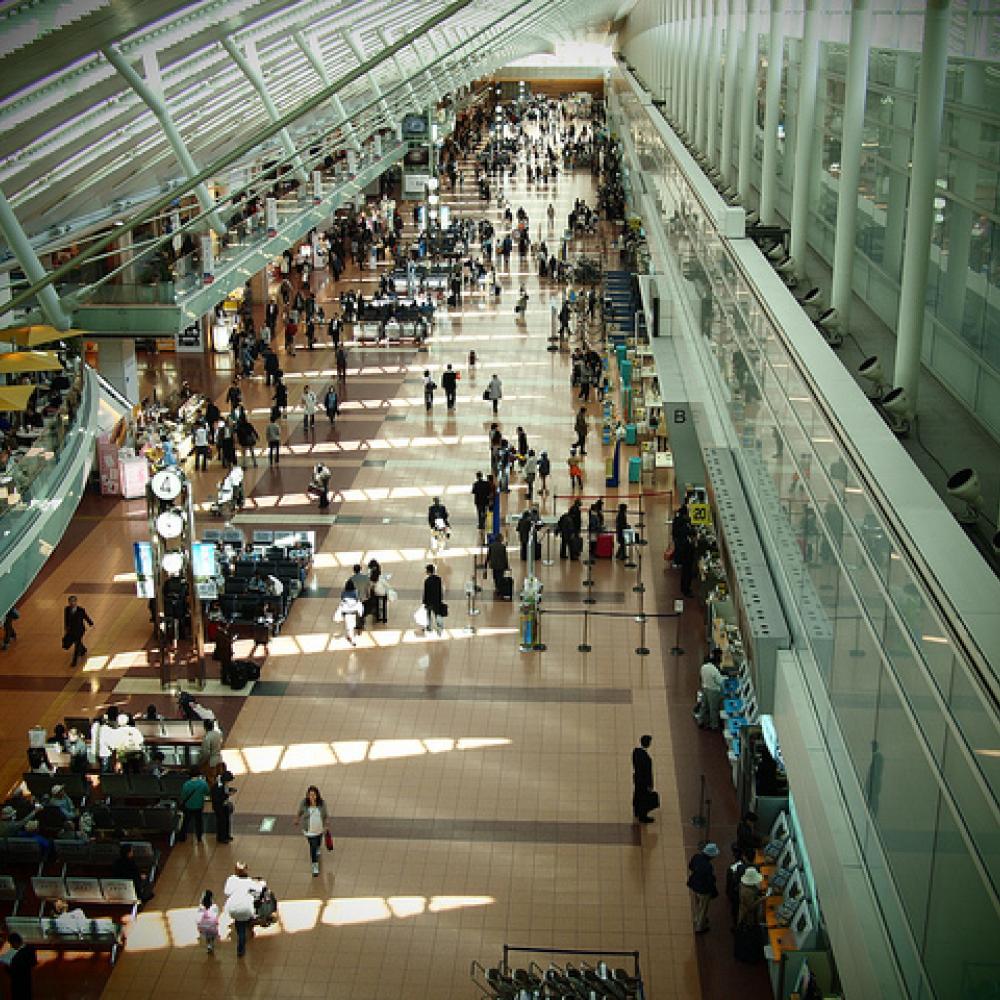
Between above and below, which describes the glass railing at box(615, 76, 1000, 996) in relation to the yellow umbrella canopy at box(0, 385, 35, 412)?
above

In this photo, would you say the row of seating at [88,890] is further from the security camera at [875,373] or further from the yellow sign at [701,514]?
the yellow sign at [701,514]

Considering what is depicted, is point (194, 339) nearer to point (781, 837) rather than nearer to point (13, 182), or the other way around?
point (13, 182)

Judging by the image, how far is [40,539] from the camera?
1775 cm

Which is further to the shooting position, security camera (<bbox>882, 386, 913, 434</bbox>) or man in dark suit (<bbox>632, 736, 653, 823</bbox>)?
man in dark suit (<bbox>632, 736, 653, 823</bbox>)

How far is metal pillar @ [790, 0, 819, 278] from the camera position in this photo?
15.4 meters

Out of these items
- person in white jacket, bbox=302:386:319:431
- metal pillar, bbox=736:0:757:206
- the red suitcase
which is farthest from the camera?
person in white jacket, bbox=302:386:319:431

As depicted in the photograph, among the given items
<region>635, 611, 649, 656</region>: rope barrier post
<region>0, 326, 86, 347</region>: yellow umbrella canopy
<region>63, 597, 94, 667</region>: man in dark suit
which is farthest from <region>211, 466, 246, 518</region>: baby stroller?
<region>635, 611, 649, 656</region>: rope barrier post

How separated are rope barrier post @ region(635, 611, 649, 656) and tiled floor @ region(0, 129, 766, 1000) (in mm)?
124

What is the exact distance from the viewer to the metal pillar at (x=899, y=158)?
1193 centimetres

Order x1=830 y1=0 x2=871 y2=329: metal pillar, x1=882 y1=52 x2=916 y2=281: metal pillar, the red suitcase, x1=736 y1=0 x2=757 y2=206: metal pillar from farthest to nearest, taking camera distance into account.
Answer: the red suitcase
x1=736 y1=0 x2=757 y2=206: metal pillar
x1=830 y1=0 x2=871 y2=329: metal pillar
x1=882 y1=52 x2=916 y2=281: metal pillar

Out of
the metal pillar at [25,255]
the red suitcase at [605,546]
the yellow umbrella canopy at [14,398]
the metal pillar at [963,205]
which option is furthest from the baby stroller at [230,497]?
the metal pillar at [963,205]

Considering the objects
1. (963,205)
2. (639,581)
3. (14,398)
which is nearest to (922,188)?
(963,205)

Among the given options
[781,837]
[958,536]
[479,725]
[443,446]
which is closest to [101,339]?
[443,446]

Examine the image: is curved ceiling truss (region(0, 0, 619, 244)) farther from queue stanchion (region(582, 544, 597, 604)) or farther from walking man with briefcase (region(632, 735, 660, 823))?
queue stanchion (region(582, 544, 597, 604))
